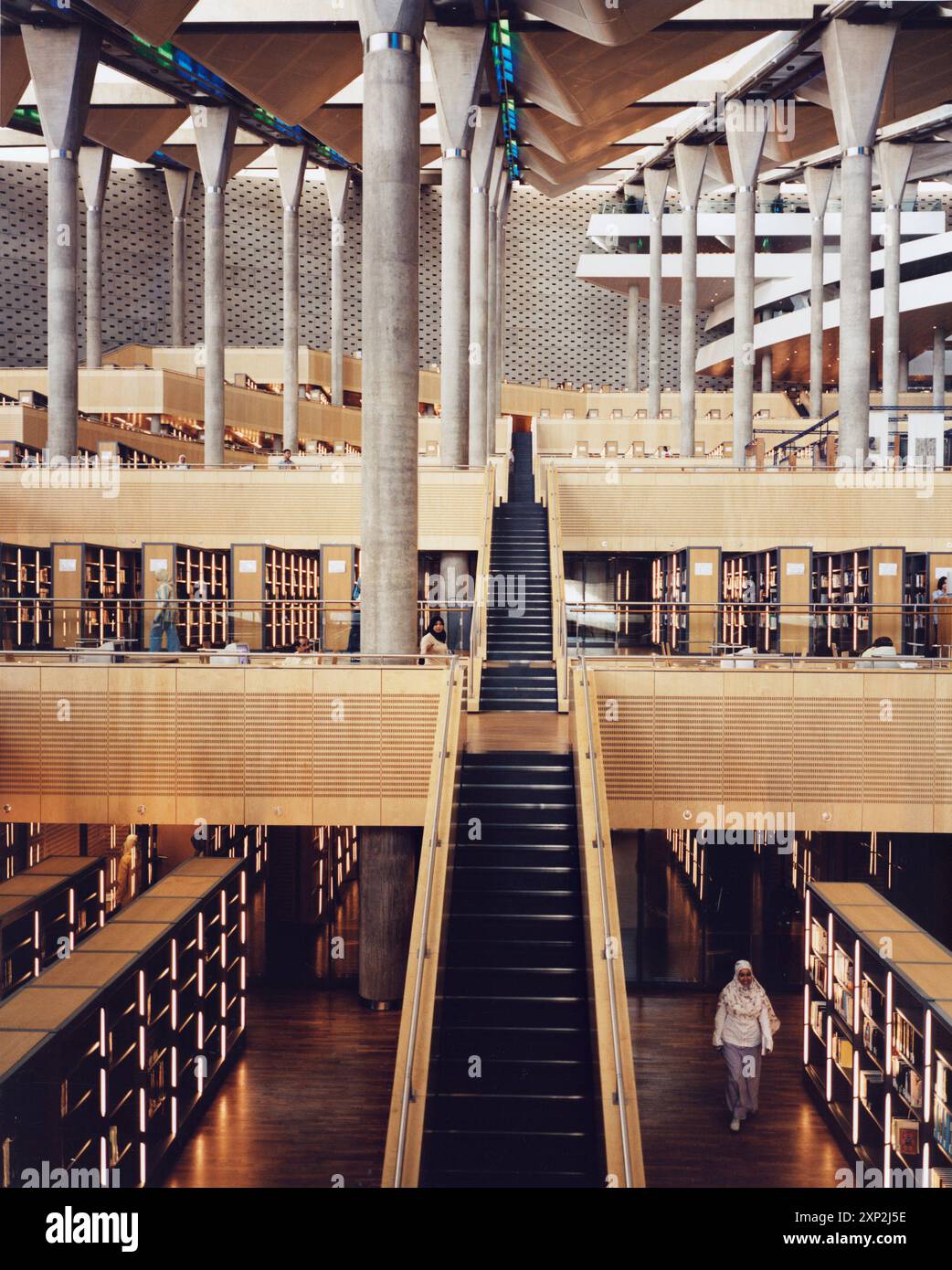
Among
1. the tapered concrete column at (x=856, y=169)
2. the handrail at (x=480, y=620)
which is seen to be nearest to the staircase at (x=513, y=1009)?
the handrail at (x=480, y=620)

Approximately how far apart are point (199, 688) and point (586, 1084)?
233 inches

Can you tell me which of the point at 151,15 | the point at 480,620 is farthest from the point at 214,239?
the point at 480,620

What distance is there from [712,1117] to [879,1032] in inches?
73.8

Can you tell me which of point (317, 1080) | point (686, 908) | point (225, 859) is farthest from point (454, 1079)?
point (686, 908)

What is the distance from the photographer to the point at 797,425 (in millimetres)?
30359

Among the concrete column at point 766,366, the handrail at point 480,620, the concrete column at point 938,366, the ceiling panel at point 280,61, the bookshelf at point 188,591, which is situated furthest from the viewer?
the concrete column at point 766,366

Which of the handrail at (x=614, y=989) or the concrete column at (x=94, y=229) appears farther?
the concrete column at (x=94, y=229)

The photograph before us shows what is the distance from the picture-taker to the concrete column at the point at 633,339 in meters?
38.5

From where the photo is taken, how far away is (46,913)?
30.6 ft

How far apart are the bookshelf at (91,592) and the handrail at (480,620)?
15.1ft

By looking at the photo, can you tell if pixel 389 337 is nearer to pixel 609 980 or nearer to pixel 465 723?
Result: pixel 465 723

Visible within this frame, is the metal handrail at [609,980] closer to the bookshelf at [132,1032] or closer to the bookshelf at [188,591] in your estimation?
the bookshelf at [132,1032]

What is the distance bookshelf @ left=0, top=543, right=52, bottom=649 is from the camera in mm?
14812

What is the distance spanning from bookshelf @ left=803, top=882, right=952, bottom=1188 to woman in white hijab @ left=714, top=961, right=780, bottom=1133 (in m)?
0.71
